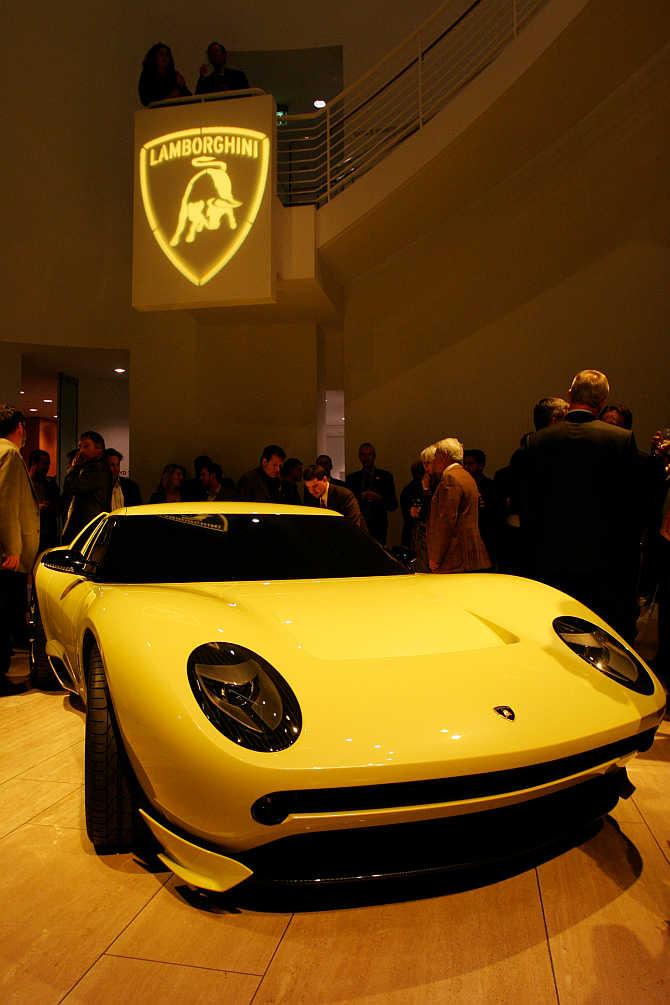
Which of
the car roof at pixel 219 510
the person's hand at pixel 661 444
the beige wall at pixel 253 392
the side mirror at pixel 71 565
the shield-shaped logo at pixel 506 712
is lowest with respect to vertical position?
the shield-shaped logo at pixel 506 712

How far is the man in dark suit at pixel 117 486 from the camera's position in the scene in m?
Result: 4.69

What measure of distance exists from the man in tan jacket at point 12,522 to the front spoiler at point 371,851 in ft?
8.33

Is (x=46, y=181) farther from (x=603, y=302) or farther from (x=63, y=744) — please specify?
(x=63, y=744)

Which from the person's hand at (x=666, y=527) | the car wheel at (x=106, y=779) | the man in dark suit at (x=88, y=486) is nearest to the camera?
the car wheel at (x=106, y=779)

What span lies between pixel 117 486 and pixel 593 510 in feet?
10.9

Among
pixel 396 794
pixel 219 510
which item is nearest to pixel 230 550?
pixel 219 510

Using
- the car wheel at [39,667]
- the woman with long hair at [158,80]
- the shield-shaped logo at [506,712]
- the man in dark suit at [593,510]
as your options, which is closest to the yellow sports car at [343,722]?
the shield-shaped logo at [506,712]

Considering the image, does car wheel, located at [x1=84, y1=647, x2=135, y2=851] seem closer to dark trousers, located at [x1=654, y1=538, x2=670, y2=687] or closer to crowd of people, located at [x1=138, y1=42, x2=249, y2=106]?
dark trousers, located at [x1=654, y1=538, x2=670, y2=687]

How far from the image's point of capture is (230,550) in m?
2.50

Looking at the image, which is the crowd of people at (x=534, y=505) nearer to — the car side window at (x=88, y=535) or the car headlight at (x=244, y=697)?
the car side window at (x=88, y=535)

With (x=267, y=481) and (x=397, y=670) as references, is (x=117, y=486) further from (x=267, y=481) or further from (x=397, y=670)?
(x=397, y=670)

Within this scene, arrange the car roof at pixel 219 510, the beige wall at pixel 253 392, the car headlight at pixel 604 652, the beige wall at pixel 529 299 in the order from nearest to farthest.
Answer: the car headlight at pixel 604 652, the car roof at pixel 219 510, the beige wall at pixel 529 299, the beige wall at pixel 253 392

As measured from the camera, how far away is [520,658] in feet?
5.85

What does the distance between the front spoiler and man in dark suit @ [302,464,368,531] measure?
321 centimetres
